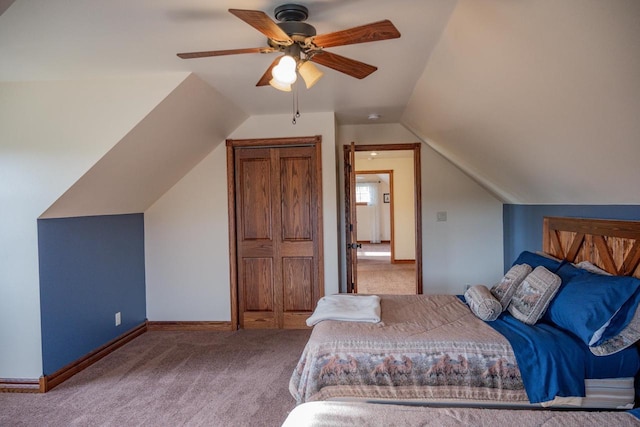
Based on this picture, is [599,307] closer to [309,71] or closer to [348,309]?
[348,309]

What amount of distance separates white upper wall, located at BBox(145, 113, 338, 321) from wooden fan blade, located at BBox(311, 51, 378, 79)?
2025 mm

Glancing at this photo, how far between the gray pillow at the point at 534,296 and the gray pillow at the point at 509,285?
5 cm

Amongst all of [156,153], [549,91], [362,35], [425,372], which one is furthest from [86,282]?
[549,91]

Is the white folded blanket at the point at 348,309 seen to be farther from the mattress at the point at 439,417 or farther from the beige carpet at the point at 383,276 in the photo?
the beige carpet at the point at 383,276

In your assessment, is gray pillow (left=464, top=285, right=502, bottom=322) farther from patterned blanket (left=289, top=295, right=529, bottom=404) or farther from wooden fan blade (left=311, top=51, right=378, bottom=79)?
wooden fan blade (left=311, top=51, right=378, bottom=79)

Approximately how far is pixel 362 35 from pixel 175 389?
2741 millimetres

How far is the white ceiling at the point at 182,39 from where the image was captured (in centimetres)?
186

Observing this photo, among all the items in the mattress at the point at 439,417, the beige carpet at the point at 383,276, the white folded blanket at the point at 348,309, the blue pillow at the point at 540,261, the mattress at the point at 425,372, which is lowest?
the beige carpet at the point at 383,276

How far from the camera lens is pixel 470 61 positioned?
85.1 inches

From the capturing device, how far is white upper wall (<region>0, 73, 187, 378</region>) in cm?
279

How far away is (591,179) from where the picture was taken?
2301 millimetres

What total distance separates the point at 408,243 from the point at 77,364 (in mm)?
6323

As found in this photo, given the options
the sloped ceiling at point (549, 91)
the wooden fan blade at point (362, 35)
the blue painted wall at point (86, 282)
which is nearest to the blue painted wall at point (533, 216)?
the sloped ceiling at point (549, 91)

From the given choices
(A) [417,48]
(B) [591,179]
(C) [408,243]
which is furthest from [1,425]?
→ (C) [408,243]
